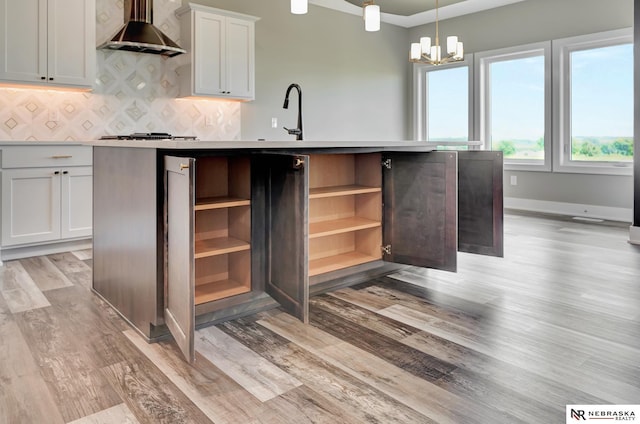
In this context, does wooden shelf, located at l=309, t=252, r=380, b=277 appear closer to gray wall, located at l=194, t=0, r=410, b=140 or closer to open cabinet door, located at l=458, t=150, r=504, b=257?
open cabinet door, located at l=458, t=150, r=504, b=257

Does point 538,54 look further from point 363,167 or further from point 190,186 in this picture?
point 190,186

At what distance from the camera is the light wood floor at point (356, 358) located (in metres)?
1.64

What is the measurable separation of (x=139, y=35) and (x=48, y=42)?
0.74 metres

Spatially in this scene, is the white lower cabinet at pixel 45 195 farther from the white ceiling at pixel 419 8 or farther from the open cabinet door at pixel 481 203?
the white ceiling at pixel 419 8

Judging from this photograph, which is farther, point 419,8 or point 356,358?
point 419,8

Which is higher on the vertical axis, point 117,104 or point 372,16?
point 372,16

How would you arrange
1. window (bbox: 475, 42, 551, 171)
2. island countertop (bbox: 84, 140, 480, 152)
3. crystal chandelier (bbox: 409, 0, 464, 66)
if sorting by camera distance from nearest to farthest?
1. island countertop (bbox: 84, 140, 480, 152)
2. crystal chandelier (bbox: 409, 0, 464, 66)
3. window (bbox: 475, 42, 551, 171)

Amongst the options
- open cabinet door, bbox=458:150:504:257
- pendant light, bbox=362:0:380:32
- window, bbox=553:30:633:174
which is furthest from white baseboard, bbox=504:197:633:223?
pendant light, bbox=362:0:380:32

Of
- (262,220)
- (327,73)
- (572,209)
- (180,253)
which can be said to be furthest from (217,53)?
(572,209)

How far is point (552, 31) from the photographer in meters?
6.07

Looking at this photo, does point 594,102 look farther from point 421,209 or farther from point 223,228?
point 223,228

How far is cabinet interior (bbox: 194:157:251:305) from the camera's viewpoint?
98.5 inches

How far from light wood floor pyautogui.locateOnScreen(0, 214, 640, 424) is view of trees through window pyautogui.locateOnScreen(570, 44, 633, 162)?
3.12m

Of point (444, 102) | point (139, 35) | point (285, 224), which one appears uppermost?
point (444, 102)
